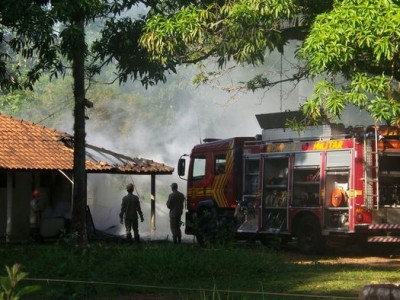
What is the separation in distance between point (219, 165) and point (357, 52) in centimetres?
923

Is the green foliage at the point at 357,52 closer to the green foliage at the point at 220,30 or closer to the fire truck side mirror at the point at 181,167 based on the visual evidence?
the green foliage at the point at 220,30

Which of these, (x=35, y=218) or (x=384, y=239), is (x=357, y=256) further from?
(x=35, y=218)

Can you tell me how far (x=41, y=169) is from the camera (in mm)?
26328

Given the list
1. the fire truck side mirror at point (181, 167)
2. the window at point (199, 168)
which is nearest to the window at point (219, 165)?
the window at point (199, 168)

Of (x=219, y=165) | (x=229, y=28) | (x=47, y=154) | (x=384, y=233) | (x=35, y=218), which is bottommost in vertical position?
(x=384, y=233)

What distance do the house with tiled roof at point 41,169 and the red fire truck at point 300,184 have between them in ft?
12.1

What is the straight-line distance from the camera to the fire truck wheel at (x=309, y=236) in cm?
2106

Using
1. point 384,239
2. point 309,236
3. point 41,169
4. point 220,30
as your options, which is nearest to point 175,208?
point 41,169

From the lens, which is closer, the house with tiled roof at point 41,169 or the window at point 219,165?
the window at point 219,165


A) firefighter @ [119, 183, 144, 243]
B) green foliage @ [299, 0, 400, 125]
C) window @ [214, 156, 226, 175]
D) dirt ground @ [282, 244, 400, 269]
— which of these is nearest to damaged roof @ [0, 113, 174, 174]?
firefighter @ [119, 183, 144, 243]

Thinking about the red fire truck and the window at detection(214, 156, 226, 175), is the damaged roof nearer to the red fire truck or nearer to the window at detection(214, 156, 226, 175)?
the red fire truck

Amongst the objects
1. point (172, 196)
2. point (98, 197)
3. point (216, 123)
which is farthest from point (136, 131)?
point (172, 196)

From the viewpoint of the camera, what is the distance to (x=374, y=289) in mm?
4480

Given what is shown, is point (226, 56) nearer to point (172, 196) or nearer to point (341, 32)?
point (341, 32)
